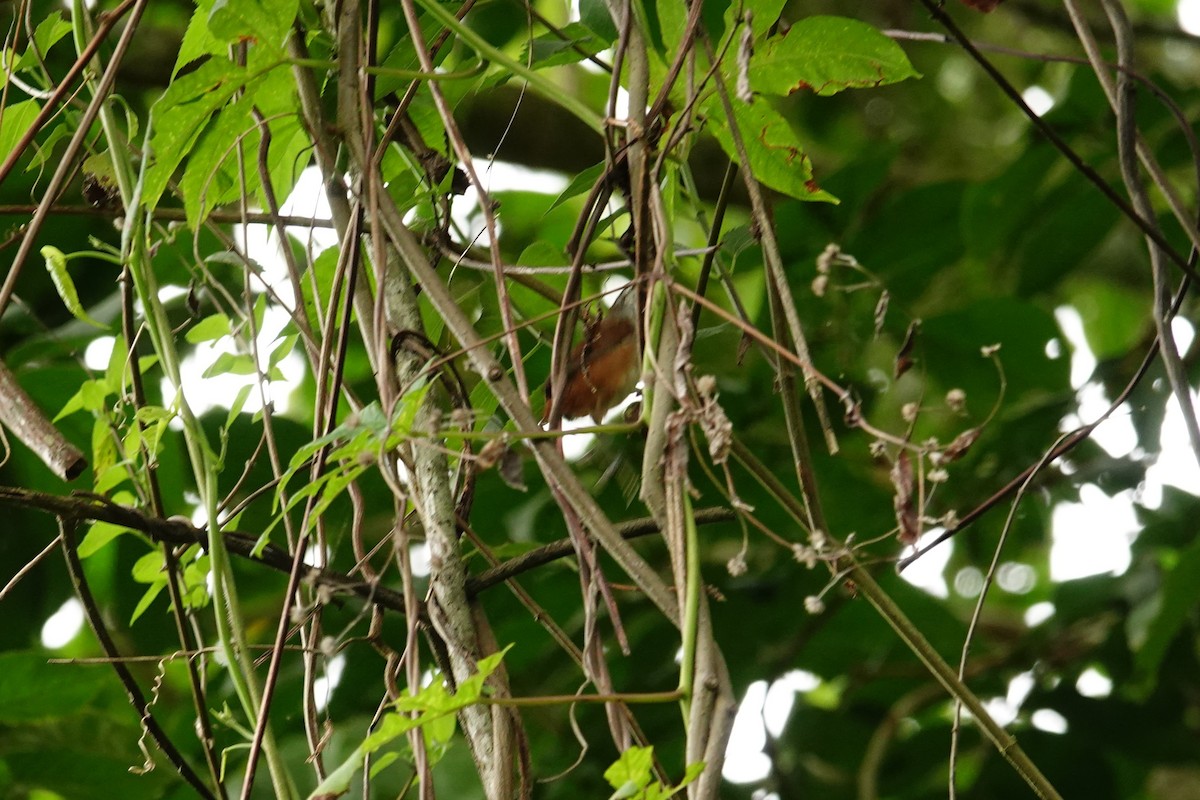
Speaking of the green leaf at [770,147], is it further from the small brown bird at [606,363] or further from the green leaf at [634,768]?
the green leaf at [634,768]

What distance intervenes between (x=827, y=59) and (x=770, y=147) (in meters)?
0.07

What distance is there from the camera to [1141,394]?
58.7 inches

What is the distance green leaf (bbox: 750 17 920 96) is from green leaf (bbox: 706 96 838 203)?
0.7 inches

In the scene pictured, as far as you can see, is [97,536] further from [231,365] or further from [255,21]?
[255,21]

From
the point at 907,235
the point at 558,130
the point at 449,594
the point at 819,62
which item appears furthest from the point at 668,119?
the point at 558,130

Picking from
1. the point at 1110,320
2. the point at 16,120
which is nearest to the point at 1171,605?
the point at 16,120

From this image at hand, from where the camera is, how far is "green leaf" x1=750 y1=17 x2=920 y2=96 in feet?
2.30

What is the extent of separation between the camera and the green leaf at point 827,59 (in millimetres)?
700

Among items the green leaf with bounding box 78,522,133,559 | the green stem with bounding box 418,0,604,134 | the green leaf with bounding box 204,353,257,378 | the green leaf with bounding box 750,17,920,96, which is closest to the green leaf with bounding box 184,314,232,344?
the green leaf with bounding box 204,353,257,378

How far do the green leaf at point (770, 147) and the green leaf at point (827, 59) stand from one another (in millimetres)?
18

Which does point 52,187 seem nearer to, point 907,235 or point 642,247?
point 642,247

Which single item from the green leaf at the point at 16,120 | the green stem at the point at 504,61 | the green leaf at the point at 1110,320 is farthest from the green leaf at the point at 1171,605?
the green leaf at the point at 1110,320

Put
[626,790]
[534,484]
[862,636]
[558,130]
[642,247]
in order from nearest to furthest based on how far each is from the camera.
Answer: [626,790], [642,247], [534,484], [862,636], [558,130]

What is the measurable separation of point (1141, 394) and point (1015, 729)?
53 centimetres
